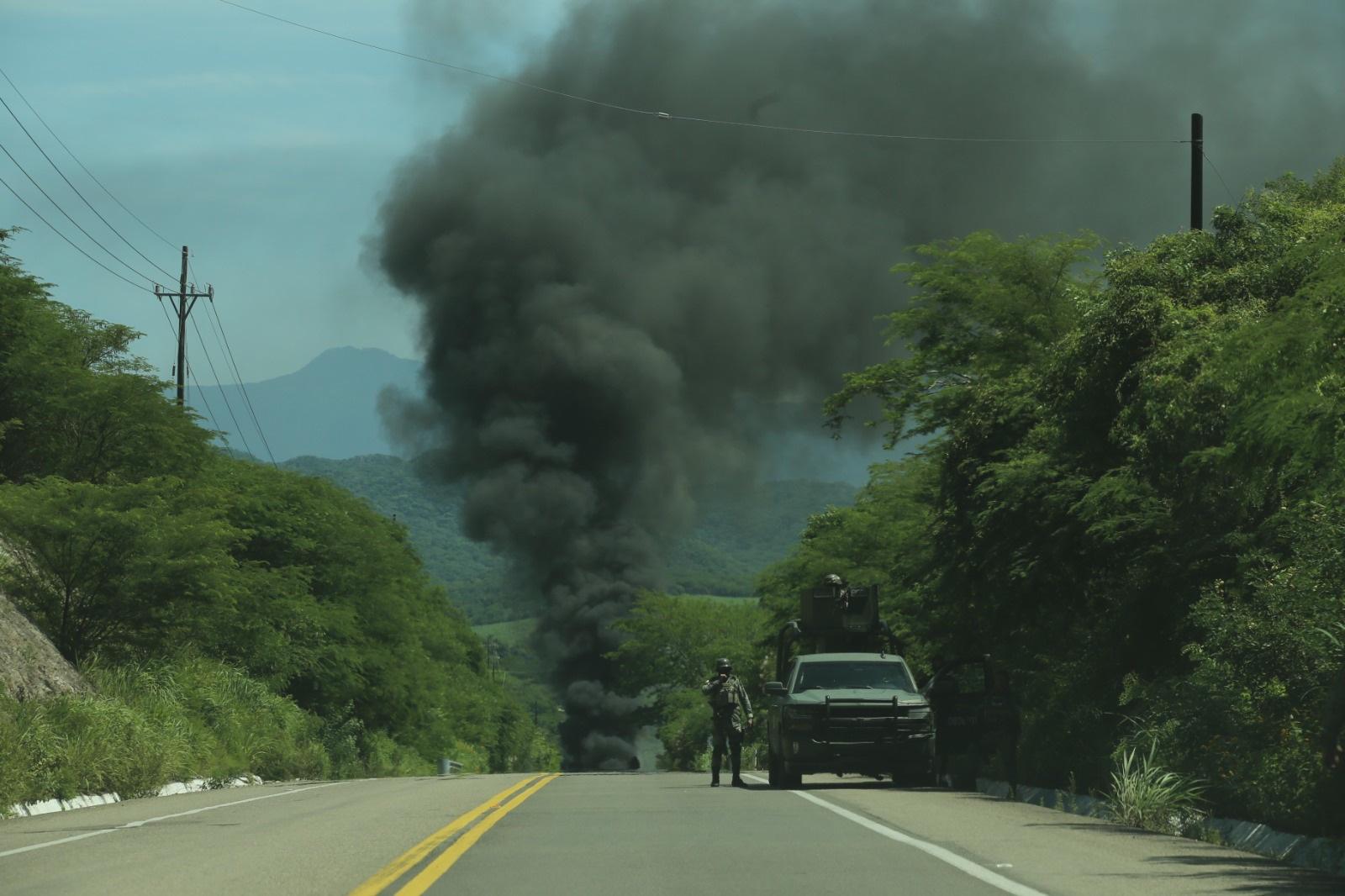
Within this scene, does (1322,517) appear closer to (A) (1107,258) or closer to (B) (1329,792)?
(B) (1329,792)

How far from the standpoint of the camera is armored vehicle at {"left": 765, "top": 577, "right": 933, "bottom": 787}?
20875 mm

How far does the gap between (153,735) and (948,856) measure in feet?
57.8

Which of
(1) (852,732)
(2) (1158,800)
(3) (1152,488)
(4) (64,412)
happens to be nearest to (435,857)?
(2) (1158,800)

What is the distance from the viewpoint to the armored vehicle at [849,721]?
2088cm

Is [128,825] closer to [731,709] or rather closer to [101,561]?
[731,709]

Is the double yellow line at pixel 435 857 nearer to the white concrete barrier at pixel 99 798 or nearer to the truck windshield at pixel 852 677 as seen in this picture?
the white concrete barrier at pixel 99 798

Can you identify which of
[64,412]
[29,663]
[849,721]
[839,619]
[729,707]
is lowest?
[849,721]

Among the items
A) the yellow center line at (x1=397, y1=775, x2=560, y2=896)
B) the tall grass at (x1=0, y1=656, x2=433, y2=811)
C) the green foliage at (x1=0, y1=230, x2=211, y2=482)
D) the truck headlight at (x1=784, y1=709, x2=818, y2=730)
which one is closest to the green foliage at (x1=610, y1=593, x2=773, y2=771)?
the tall grass at (x1=0, y1=656, x2=433, y2=811)

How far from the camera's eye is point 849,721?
68.6ft

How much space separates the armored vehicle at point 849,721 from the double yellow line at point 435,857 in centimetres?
435

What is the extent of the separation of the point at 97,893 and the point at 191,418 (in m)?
34.3

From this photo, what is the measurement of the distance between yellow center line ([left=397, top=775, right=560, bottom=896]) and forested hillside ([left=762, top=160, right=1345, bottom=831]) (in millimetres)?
6448

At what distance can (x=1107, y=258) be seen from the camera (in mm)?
23484

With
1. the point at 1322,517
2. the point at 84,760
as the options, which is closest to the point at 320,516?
the point at 84,760
